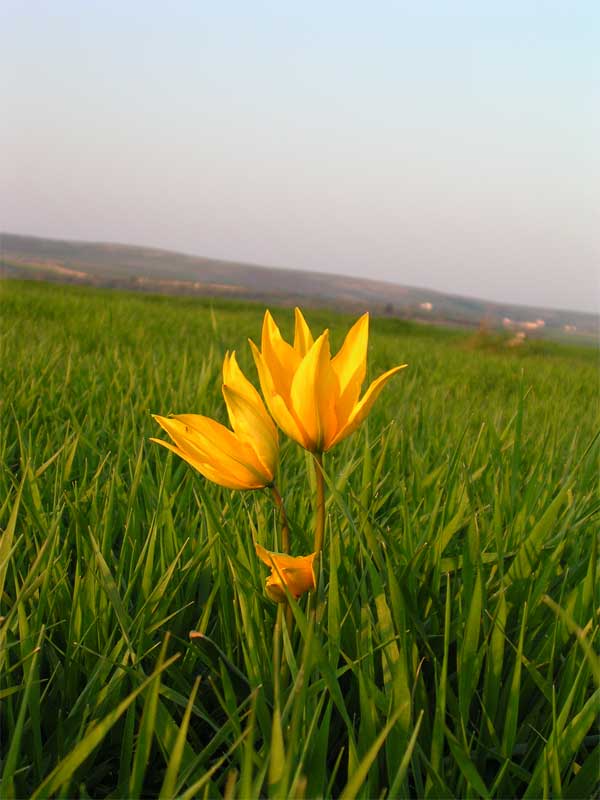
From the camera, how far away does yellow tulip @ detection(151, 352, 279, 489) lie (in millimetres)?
581

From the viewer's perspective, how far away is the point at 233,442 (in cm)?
59

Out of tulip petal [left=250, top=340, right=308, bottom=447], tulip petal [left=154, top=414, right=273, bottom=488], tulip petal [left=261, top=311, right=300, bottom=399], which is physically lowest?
tulip petal [left=154, top=414, right=273, bottom=488]

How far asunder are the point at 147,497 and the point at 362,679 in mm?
571

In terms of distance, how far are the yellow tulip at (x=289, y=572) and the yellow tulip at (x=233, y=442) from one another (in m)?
0.07

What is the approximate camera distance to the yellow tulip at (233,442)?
581 millimetres

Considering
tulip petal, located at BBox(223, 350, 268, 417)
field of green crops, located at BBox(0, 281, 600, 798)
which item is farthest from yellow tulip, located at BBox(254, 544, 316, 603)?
tulip petal, located at BBox(223, 350, 268, 417)

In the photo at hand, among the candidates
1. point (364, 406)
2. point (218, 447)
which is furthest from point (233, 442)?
point (364, 406)

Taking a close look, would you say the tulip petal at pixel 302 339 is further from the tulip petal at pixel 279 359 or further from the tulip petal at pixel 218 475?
the tulip petal at pixel 218 475

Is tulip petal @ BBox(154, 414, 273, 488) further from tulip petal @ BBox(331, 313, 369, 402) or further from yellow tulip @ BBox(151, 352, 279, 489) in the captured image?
tulip petal @ BBox(331, 313, 369, 402)

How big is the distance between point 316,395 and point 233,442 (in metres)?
0.09

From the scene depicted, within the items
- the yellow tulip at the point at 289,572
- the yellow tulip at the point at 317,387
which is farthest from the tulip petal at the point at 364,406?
the yellow tulip at the point at 289,572

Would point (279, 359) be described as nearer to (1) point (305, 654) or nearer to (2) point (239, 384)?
(2) point (239, 384)

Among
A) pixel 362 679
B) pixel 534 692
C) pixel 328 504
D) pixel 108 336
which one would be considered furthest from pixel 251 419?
pixel 108 336

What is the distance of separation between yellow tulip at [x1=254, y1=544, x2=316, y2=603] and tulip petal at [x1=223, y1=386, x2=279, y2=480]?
0.28ft
